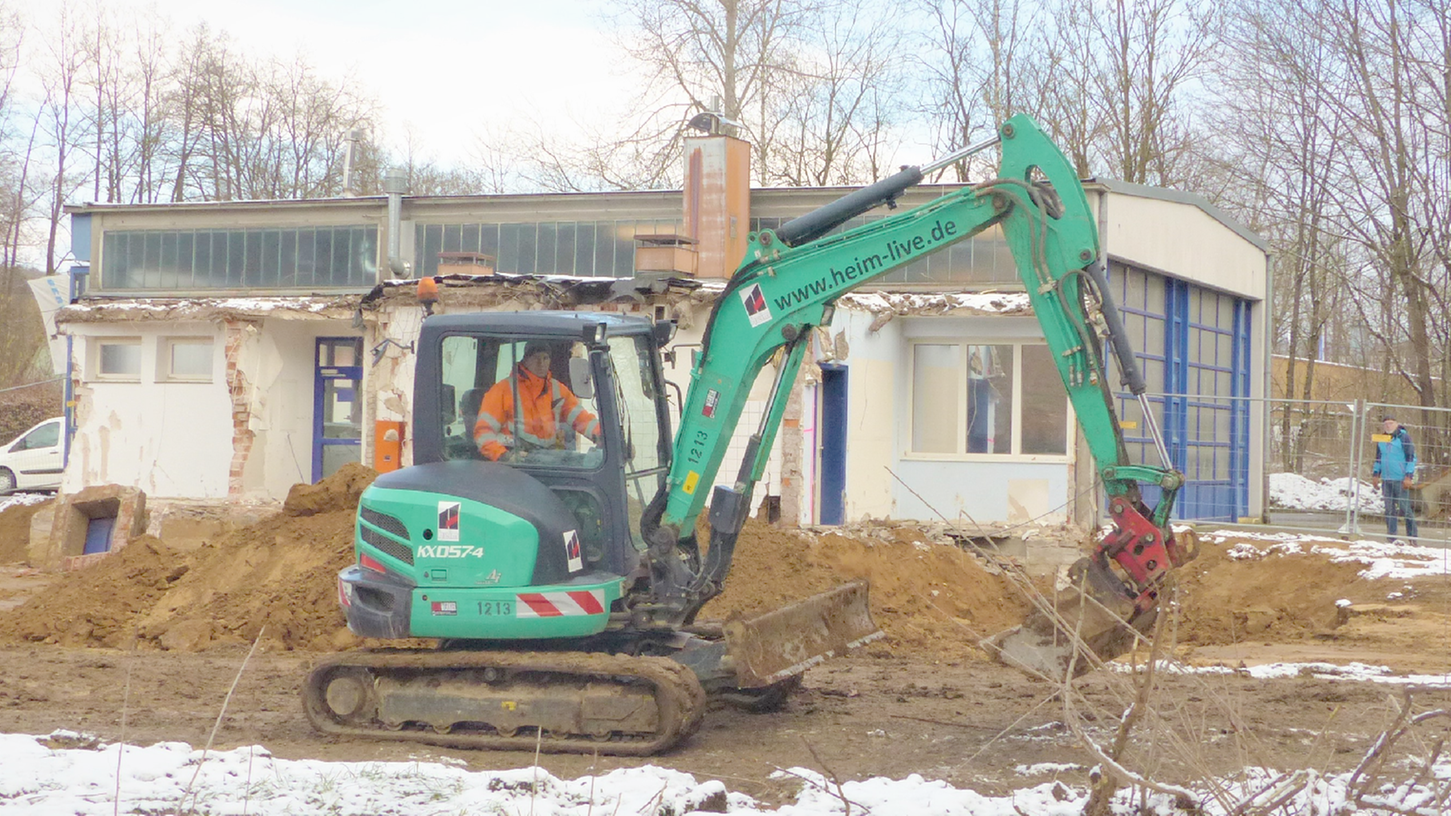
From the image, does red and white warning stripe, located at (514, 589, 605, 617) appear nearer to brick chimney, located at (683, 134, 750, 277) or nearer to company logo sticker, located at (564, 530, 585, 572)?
company logo sticker, located at (564, 530, 585, 572)

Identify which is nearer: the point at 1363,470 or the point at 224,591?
the point at 224,591

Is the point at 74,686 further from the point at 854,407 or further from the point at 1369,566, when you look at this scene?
the point at 1369,566

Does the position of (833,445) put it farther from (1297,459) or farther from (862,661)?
(1297,459)

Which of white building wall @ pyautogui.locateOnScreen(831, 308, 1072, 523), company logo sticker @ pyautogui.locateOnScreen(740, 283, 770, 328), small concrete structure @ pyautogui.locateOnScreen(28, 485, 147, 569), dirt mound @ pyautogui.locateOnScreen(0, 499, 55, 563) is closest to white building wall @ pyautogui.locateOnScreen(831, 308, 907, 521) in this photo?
white building wall @ pyautogui.locateOnScreen(831, 308, 1072, 523)

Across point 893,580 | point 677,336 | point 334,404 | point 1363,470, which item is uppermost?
point 677,336

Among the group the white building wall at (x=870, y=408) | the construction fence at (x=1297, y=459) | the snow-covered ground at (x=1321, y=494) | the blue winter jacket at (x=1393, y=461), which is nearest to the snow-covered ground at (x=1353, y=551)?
the construction fence at (x=1297, y=459)

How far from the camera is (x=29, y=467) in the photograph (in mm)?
26391

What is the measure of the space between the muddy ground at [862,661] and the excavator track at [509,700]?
6.0 inches

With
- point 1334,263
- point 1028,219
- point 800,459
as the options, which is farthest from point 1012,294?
point 1334,263

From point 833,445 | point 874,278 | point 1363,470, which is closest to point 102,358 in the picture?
point 833,445

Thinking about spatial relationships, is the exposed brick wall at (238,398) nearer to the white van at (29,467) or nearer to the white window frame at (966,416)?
the white window frame at (966,416)

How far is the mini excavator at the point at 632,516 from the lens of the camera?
6840 mm

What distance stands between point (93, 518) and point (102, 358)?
435 cm

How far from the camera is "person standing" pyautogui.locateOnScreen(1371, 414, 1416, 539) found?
16.1 meters
